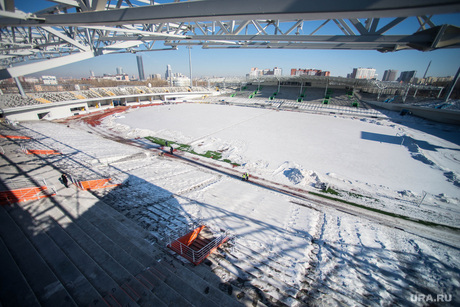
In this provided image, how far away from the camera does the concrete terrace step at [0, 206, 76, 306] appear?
13.3ft

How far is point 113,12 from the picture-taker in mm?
3727

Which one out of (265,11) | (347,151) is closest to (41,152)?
(265,11)

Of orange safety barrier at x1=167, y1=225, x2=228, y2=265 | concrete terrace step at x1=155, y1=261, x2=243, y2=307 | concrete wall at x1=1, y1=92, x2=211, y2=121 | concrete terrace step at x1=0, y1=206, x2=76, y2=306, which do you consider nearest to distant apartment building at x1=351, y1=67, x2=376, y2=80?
concrete wall at x1=1, y1=92, x2=211, y2=121

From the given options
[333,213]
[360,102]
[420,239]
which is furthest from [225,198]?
[360,102]

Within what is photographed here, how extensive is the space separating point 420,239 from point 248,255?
7328mm

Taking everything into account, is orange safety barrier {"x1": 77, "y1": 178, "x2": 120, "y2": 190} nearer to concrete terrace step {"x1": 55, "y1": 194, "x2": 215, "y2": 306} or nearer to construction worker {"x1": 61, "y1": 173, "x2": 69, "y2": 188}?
construction worker {"x1": 61, "y1": 173, "x2": 69, "y2": 188}

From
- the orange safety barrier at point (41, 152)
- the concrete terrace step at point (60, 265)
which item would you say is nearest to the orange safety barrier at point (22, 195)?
the concrete terrace step at point (60, 265)

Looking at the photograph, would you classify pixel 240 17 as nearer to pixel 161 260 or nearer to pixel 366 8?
pixel 366 8

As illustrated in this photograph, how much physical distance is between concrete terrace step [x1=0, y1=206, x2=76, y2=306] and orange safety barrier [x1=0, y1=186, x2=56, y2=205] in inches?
48.3

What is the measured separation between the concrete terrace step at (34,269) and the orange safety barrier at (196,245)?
8.47ft

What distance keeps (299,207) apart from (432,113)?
33197 mm

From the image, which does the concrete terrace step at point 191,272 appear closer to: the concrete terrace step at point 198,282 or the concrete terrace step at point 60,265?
the concrete terrace step at point 198,282

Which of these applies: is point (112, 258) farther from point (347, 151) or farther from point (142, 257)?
point (347, 151)

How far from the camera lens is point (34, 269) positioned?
461cm
